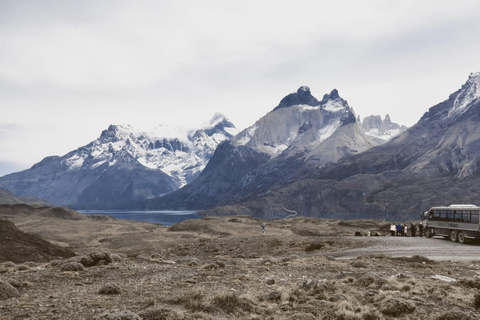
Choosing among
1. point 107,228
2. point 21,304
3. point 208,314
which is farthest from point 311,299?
point 107,228

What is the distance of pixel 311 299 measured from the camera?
1759 cm

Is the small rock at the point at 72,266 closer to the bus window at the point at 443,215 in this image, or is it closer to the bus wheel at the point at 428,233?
the bus window at the point at 443,215

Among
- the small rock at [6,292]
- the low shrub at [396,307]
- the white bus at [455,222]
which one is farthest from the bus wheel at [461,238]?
the small rock at [6,292]

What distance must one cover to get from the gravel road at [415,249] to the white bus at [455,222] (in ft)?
4.06

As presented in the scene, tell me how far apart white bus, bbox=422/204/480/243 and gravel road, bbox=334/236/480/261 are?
124 centimetres

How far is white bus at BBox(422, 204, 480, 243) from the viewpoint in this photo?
45531 millimetres

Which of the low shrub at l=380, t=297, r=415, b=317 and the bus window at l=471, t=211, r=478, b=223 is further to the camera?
the bus window at l=471, t=211, r=478, b=223

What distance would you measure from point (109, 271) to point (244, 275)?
8.48 metres

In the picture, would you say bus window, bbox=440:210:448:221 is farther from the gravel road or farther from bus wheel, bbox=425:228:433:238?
bus wheel, bbox=425:228:433:238

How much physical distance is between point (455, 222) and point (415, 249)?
Result: 9.56 metres

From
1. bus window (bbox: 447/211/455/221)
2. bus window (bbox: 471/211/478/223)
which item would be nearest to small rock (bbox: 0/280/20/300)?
bus window (bbox: 471/211/478/223)

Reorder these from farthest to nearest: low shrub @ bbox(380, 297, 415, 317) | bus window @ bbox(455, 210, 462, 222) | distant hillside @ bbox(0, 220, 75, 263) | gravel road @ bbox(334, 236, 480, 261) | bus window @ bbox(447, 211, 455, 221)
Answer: bus window @ bbox(447, 211, 455, 221), distant hillside @ bbox(0, 220, 75, 263), bus window @ bbox(455, 210, 462, 222), gravel road @ bbox(334, 236, 480, 261), low shrub @ bbox(380, 297, 415, 317)

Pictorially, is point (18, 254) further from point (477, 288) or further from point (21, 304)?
point (477, 288)

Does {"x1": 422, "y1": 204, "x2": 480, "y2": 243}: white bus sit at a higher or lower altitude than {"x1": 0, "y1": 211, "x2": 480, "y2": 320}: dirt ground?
higher
